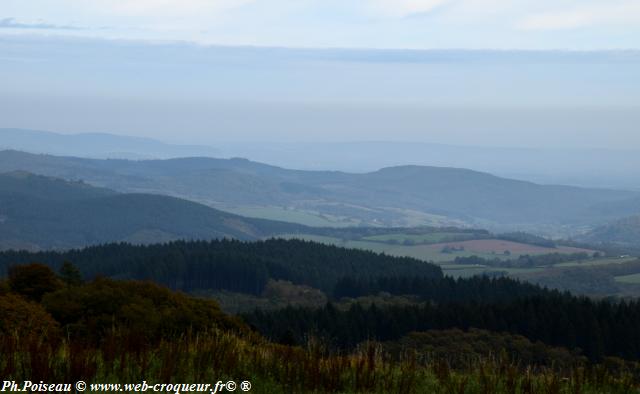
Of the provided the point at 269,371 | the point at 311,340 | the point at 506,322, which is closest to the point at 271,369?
the point at 269,371

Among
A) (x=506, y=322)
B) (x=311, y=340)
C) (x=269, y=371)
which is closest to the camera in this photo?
(x=269, y=371)

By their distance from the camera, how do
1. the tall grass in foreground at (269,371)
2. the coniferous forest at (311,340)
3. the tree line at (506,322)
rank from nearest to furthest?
1. the tall grass in foreground at (269,371)
2. the coniferous forest at (311,340)
3. the tree line at (506,322)

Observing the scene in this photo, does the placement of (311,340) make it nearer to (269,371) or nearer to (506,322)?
(269,371)

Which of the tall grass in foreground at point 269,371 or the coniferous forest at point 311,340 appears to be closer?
the tall grass in foreground at point 269,371

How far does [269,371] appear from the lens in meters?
20.8

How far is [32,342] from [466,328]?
311 feet

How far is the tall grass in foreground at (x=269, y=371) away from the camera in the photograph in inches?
750

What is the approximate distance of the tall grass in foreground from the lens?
62.5 ft

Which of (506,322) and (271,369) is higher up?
(271,369)

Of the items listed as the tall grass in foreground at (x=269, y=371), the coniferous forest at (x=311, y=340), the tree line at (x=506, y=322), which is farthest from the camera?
the tree line at (x=506, y=322)

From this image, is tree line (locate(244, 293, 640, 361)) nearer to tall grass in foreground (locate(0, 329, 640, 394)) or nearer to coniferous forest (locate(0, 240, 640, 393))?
coniferous forest (locate(0, 240, 640, 393))

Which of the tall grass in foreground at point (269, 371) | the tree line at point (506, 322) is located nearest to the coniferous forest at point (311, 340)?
the tall grass in foreground at point (269, 371)

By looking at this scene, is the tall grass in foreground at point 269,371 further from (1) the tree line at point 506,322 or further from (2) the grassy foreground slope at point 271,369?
(1) the tree line at point 506,322

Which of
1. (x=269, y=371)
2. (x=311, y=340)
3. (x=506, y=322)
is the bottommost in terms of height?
(x=506, y=322)
